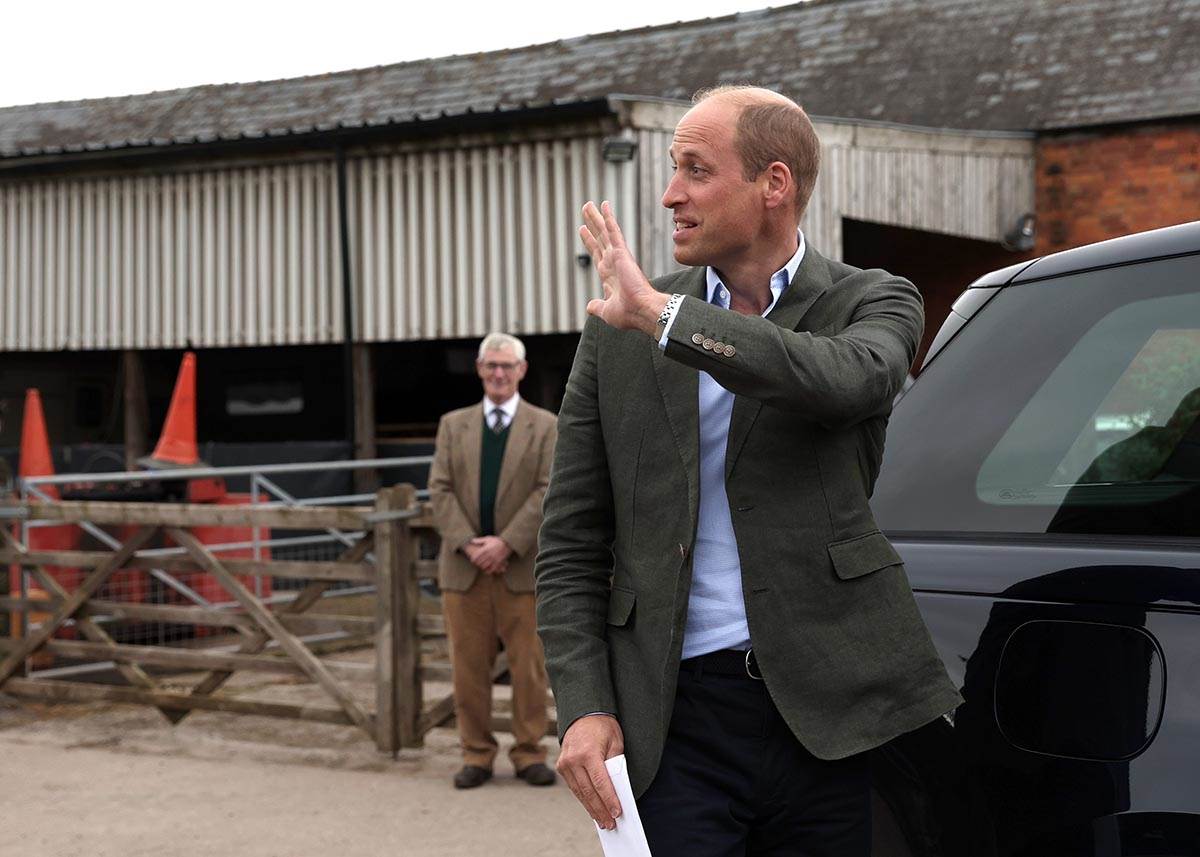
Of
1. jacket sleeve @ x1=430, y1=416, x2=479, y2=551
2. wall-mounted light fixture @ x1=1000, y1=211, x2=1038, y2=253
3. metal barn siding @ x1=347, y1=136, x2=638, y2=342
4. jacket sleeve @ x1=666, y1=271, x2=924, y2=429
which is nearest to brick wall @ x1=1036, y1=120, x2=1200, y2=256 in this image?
wall-mounted light fixture @ x1=1000, y1=211, x2=1038, y2=253

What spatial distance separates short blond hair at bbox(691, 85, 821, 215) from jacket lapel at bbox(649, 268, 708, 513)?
23 cm

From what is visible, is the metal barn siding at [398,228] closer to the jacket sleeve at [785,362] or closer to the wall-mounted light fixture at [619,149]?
the wall-mounted light fixture at [619,149]

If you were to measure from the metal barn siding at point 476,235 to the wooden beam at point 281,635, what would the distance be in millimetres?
4620

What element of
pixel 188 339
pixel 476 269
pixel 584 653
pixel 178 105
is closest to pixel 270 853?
pixel 584 653

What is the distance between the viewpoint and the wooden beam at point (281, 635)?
7.98 metres

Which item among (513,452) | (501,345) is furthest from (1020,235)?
(513,452)

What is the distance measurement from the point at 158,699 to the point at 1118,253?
7236mm

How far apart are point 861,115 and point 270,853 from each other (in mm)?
12713

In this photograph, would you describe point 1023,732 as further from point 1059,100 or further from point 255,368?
point 255,368

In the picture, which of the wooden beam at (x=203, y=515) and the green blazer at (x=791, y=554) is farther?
the wooden beam at (x=203, y=515)

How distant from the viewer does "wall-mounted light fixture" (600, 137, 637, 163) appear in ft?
37.7

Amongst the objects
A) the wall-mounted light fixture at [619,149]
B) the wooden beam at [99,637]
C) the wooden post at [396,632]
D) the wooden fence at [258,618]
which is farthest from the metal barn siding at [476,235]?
the wooden beam at [99,637]

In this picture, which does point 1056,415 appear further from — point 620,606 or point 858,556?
point 620,606

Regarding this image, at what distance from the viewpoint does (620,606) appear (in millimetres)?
2330
